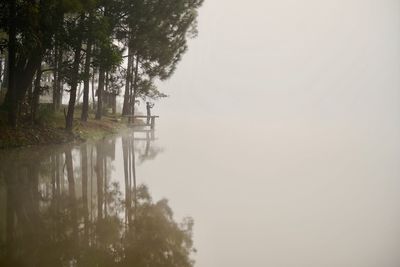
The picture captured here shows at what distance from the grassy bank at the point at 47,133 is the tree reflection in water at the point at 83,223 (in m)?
4.33

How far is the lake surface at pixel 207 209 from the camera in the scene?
17.7 ft

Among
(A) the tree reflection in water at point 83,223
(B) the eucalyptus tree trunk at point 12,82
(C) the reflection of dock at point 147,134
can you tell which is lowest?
(A) the tree reflection in water at point 83,223

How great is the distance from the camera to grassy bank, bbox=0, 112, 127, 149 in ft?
48.9

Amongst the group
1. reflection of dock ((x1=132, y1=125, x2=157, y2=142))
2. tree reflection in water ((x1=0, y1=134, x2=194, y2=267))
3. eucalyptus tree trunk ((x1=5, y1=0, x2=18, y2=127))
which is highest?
eucalyptus tree trunk ((x1=5, y1=0, x2=18, y2=127))

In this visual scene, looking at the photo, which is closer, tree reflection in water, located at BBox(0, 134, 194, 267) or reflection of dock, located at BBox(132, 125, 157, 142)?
tree reflection in water, located at BBox(0, 134, 194, 267)

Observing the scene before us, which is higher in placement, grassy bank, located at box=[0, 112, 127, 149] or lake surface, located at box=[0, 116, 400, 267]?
grassy bank, located at box=[0, 112, 127, 149]

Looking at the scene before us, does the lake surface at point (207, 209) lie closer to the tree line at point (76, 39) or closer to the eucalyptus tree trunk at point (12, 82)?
the eucalyptus tree trunk at point (12, 82)

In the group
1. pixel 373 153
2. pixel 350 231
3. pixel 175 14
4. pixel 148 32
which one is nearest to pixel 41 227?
pixel 350 231

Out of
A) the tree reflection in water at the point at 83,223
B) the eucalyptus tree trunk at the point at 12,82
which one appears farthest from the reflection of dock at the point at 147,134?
the tree reflection in water at the point at 83,223

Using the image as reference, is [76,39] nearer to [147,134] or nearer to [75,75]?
[75,75]

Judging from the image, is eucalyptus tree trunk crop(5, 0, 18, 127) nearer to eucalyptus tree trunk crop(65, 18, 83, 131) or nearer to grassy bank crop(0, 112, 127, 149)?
grassy bank crop(0, 112, 127, 149)

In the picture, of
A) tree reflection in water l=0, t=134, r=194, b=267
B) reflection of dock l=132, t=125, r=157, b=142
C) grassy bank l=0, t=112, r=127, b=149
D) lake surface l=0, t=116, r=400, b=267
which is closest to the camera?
tree reflection in water l=0, t=134, r=194, b=267

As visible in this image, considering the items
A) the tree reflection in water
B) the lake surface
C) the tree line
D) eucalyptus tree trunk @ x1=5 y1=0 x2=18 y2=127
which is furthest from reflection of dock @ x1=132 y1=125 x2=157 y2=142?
the tree reflection in water

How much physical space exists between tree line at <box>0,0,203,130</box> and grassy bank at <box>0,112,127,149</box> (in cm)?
48
